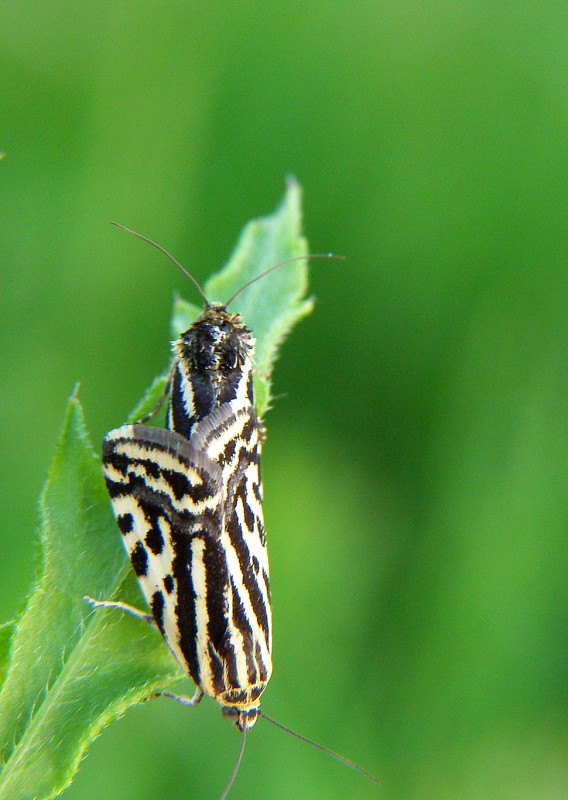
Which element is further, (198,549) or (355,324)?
(355,324)

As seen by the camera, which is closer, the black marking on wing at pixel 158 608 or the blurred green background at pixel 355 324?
the black marking on wing at pixel 158 608

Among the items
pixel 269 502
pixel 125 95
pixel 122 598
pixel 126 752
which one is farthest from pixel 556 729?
pixel 125 95

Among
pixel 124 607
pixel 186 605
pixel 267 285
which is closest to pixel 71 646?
pixel 124 607

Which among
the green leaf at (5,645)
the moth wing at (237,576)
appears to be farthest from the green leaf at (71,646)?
the moth wing at (237,576)

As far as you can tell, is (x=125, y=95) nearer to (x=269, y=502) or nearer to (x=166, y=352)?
(x=166, y=352)

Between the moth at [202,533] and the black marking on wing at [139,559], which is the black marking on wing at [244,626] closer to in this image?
the moth at [202,533]

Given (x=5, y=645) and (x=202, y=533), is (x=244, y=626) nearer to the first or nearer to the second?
(x=202, y=533)

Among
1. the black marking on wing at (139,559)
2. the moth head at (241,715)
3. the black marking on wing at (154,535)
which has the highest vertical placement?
the black marking on wing at (154,535)
